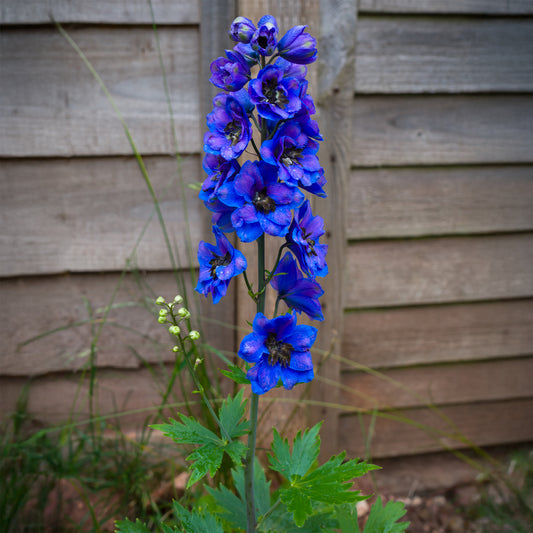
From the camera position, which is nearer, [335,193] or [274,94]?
[274,94]

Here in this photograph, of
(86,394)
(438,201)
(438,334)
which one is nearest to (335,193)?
(438,201)

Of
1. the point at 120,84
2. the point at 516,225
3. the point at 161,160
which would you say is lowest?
the point at 516,225

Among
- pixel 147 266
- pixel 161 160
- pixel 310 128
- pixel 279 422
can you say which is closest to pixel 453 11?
pixel 161 160

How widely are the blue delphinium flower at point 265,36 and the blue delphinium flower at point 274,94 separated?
57 mm

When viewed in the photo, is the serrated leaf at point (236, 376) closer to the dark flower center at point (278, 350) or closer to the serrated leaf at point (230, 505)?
the dark flower center at point (278, 350)

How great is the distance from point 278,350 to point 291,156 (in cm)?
35

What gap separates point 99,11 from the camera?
1739mm

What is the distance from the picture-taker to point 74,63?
5.86 ft

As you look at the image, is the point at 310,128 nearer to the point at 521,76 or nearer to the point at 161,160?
the point at 161,160

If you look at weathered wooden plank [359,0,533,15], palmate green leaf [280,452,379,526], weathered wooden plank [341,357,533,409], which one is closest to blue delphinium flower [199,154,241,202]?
palmate green leaf [280,452,379,526]

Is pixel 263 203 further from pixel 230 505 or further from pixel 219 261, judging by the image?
pixel 230 505

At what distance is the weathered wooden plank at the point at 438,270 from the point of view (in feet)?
6.75

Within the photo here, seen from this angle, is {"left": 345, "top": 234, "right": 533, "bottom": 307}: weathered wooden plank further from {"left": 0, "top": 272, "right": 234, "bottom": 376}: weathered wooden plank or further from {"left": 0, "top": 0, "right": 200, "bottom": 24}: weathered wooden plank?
{"left": 0, "top": 0, "right": 200, "bottom": 24}: weathered wooden plank

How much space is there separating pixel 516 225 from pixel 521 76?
24.7 inches
